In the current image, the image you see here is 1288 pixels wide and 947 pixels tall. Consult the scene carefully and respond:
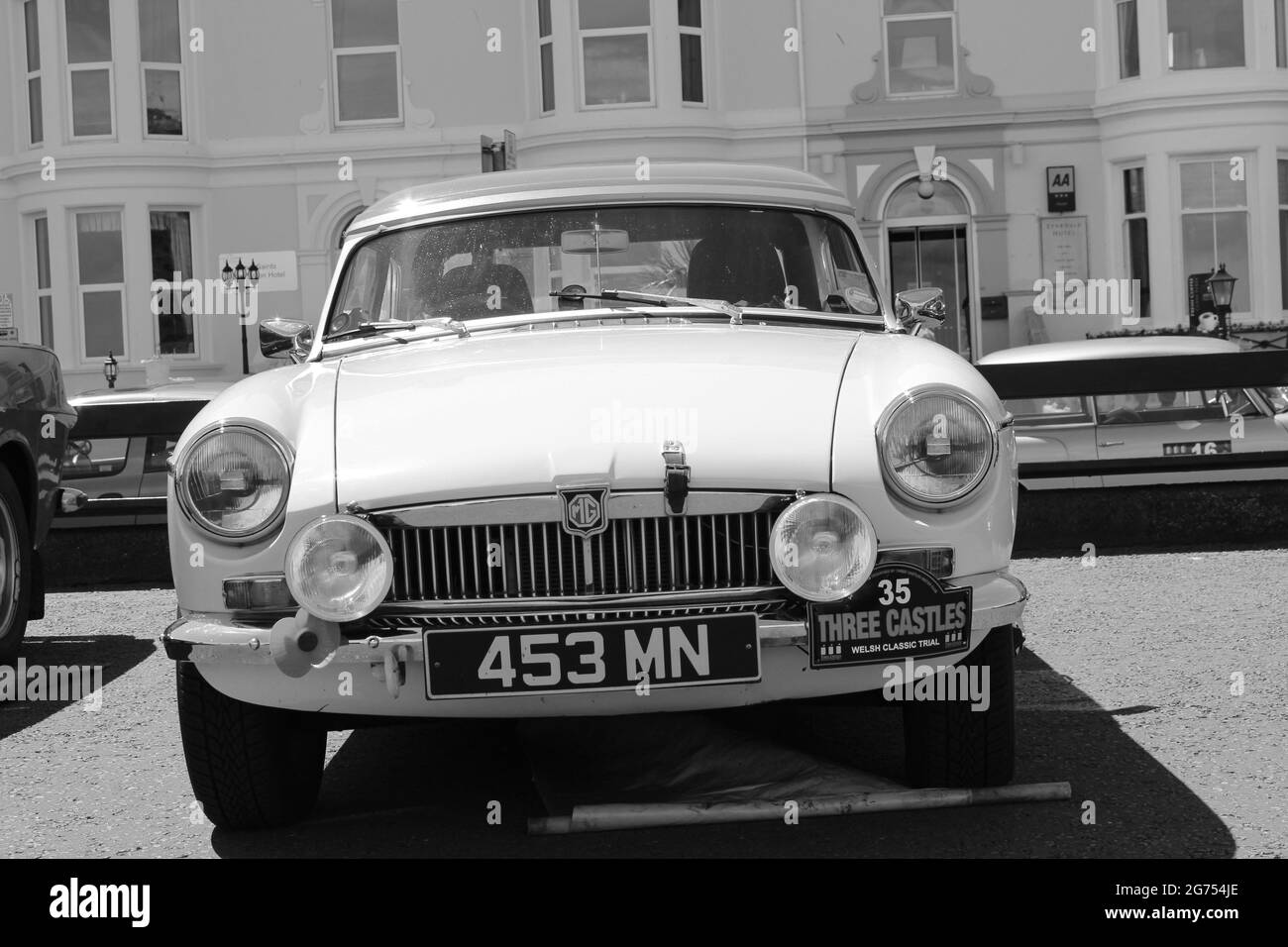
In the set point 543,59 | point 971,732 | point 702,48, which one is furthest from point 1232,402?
point 543,59

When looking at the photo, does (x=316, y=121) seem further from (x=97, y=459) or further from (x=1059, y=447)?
(x=1059, y=447)

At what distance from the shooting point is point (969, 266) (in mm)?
20672

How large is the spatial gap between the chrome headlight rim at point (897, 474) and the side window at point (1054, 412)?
541 cm

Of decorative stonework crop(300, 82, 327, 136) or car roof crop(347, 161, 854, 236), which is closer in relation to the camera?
car roof crop(347, 161, 854, 236)

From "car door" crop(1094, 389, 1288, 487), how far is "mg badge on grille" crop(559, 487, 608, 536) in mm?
5966

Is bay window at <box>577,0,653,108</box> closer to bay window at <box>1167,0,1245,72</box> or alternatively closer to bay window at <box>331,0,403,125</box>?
bay window at <box>331,0,403,125</box>

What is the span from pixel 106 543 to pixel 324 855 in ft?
18.9

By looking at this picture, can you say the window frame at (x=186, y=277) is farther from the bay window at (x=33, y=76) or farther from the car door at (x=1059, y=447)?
the car door at (x=1059, y=447)

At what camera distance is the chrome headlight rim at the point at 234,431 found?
350 cm

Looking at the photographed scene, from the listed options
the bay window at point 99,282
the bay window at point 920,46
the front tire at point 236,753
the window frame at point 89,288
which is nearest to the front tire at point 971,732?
the front tire at point 236,753

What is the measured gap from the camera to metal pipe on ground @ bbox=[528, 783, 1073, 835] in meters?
3.57

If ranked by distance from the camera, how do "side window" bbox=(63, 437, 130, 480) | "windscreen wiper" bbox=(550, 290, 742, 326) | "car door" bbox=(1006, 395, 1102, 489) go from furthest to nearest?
1. "side window" bbox=(63, 437, 130, 480)
2. "car door" bbox=(1006, 395, 1102, 489)
3. "windscreen wiper" bbox=(550, 290, 742, 326)

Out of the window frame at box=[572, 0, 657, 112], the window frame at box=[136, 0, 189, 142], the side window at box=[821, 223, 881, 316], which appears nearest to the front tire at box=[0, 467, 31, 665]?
the side window at box=[821, 223, 881, 316]

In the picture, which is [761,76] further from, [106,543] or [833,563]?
[833,563]
